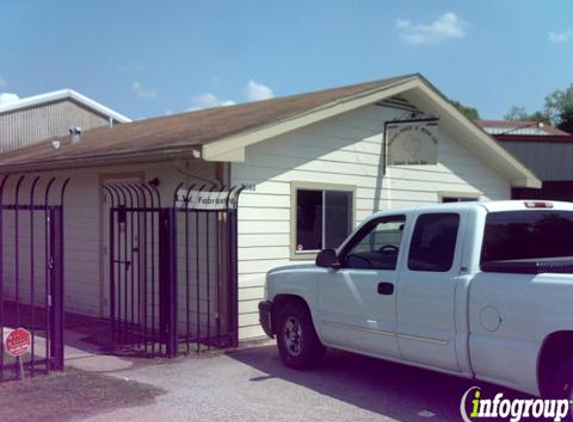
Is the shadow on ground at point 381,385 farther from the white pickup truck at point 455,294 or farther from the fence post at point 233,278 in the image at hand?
the fence post at point 233,278

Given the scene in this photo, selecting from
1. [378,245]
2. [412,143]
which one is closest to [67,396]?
[378,245]

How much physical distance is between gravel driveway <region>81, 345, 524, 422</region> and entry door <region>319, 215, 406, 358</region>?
0.47m

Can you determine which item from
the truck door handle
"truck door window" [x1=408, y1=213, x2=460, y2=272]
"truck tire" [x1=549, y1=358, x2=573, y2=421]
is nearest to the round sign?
the truck door handle

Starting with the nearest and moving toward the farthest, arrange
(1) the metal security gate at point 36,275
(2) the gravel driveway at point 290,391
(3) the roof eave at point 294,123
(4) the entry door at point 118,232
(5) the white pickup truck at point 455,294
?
(5) the white pickup truck at point 455,294, (2) the gravel driveway at point 290,391, (1) the metal security gate at point 36,275, (3) the roof eave at point 294,123, (4) the entry door at point 118,232

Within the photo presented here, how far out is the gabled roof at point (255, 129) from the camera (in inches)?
342

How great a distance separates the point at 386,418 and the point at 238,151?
422 cm

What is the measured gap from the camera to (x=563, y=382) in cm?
473

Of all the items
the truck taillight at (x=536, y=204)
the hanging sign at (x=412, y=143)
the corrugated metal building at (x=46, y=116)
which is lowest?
the truck taillight at (x=536, y=204)

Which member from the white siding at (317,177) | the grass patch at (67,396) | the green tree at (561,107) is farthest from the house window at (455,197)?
the green tree at (561,107)

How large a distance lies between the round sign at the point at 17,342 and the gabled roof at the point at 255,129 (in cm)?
299

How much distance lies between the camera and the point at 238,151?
8609 millimetres

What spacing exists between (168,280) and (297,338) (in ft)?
5.89

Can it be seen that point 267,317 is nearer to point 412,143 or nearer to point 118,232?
point 118,232

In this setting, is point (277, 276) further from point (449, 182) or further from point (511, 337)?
point (449, 182)
